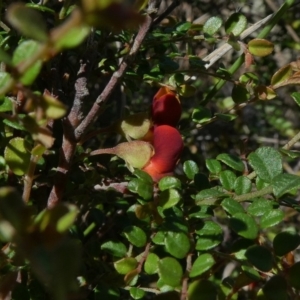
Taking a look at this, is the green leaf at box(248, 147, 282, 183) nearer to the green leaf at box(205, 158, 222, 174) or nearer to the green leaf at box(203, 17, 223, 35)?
the green leaf at box(205, 158, 222, 174)

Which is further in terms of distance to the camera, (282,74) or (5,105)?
(282,74)

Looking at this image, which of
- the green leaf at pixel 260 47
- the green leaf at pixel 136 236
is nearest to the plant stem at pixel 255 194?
the green leaf at pixel 136 236

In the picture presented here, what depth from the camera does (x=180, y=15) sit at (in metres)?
1.84

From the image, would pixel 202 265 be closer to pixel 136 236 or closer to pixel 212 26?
pixel 136 236

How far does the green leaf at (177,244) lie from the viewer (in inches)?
24.4

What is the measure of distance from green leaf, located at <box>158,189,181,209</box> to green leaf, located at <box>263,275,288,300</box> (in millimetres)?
126

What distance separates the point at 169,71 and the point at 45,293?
334 millimetres

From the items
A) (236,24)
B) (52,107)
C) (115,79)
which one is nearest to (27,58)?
(52,107)

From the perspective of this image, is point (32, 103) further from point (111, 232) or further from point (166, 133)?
point (111, 232)

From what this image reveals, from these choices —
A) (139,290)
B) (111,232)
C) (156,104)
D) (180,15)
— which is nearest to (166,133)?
(156,104)

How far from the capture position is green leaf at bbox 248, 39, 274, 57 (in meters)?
0.81

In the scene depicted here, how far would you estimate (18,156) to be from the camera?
66 centimetres

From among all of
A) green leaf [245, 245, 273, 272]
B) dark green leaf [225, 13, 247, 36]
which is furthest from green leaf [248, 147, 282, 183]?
dark green leaf [225, 13, 247, 36]

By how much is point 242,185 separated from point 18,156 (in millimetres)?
250
